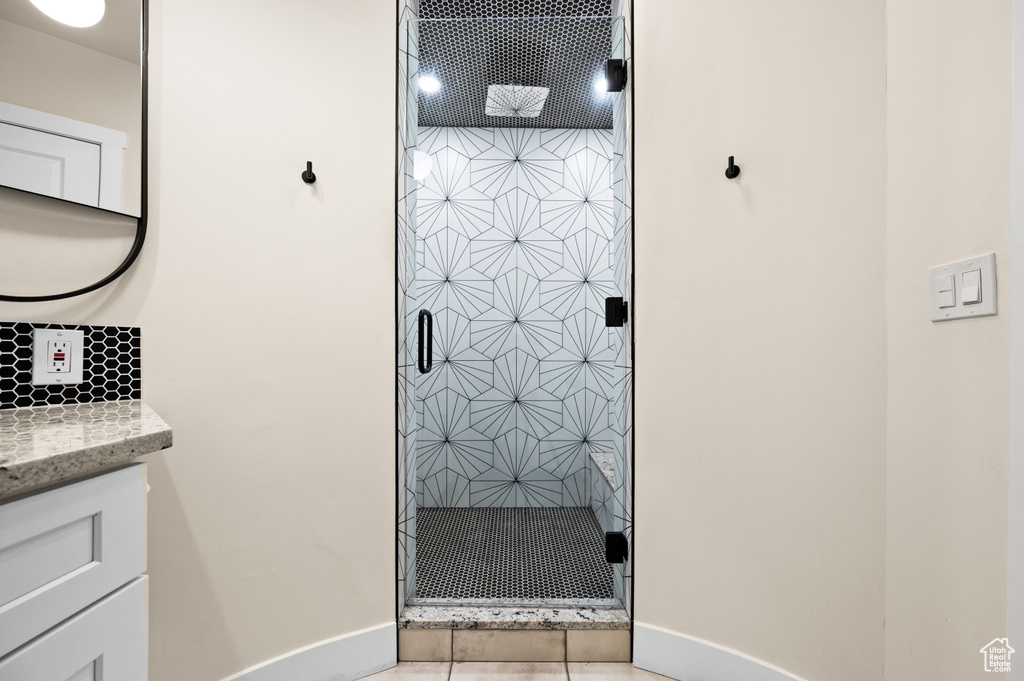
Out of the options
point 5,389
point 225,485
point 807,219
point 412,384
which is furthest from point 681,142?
point 5,389

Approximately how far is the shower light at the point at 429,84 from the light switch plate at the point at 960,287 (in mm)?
2052

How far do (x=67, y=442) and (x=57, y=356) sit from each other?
557 millimetres

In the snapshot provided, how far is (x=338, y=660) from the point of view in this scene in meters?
1.34

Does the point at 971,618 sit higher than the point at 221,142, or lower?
lower

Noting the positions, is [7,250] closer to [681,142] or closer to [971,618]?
[681,142]

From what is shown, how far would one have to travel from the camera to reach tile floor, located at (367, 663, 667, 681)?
1370 millimetres

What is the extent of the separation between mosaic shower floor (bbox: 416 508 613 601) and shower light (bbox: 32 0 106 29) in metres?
1.76

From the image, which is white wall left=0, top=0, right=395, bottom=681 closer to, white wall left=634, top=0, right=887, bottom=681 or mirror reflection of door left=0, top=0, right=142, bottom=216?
mirror reflection of door left=0, top=0, right=142, bottom=216

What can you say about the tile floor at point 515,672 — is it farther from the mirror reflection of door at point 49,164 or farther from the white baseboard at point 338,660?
the mirror reflection of door at point 49,164

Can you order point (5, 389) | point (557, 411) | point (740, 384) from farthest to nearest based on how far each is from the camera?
point (557, 411) < point (740, 384) < point (5, 389)

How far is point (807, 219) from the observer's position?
114 centimetres

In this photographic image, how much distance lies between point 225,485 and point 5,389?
1.56 feet

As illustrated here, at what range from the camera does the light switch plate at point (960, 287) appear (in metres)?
0.73

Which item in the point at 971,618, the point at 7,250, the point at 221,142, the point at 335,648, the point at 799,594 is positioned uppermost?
the point at 221,142
